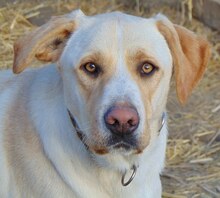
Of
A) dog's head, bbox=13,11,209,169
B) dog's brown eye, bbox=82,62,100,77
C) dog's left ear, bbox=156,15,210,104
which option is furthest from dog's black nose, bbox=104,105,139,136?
dog's left ear, bbox=156,15,210,104

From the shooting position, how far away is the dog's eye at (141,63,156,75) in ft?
11.8

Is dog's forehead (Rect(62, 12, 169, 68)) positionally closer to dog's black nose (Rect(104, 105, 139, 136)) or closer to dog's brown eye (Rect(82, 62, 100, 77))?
dog's brown eye (Rect(82, 62, 100, 77))

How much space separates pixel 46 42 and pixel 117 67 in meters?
0.40

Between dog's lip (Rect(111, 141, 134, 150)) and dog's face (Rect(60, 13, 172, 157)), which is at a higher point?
dog's face (Rect(60, 13, 172, 157))

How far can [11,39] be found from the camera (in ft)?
22.0

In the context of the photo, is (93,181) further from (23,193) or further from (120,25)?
(120,25)

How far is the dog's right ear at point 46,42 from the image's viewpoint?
3654 mm

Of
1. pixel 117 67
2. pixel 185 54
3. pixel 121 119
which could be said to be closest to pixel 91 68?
pixel 117 67

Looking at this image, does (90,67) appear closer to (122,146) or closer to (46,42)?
(46,42)

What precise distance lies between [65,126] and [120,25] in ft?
1.97

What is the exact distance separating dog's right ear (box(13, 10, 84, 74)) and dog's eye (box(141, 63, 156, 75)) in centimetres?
43

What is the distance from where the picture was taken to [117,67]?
354cm

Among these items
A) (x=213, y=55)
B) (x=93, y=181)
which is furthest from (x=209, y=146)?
(x=93, y=181)

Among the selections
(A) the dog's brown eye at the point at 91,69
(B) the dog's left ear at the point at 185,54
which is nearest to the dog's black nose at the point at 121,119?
(A) the dog's brown eye at the point at 91,69
